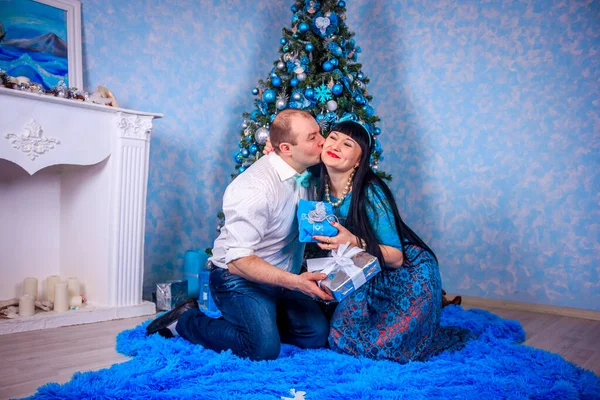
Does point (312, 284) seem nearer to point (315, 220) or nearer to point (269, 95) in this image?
point (315, 220)

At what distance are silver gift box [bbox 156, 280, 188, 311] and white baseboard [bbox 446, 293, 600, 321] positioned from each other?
6.01 feet

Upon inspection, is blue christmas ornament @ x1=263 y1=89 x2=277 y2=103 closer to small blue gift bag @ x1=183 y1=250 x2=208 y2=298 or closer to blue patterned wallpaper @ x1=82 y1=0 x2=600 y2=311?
blue patterned wallpaper @ x1=82 y1=0 x2=600 y2=311

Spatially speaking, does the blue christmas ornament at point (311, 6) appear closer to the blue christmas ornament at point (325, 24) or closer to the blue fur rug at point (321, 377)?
the blue christmas ornament at point (325, 24)

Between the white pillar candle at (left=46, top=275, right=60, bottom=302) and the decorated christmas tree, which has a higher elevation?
the decorated christmas tree

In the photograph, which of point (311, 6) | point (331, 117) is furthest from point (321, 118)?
point (311, 6)

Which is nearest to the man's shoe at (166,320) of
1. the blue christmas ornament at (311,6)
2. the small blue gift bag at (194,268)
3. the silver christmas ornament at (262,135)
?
the small blue gift bag at (194,268)

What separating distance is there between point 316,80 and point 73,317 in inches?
71.4

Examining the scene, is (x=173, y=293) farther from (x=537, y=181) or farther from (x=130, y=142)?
(x=537, y=181)

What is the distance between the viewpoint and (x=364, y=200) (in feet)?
6.24

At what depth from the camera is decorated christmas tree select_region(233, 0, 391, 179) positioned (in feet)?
9.05

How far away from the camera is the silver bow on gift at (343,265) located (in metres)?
1.66

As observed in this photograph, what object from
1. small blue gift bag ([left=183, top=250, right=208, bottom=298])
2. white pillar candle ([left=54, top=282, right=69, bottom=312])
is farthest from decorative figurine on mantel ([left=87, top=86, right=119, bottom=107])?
small blue gift bag ([left=183, top=250, right=208, bottom=298])

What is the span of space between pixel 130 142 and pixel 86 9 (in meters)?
0.93

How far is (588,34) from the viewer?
289cm
